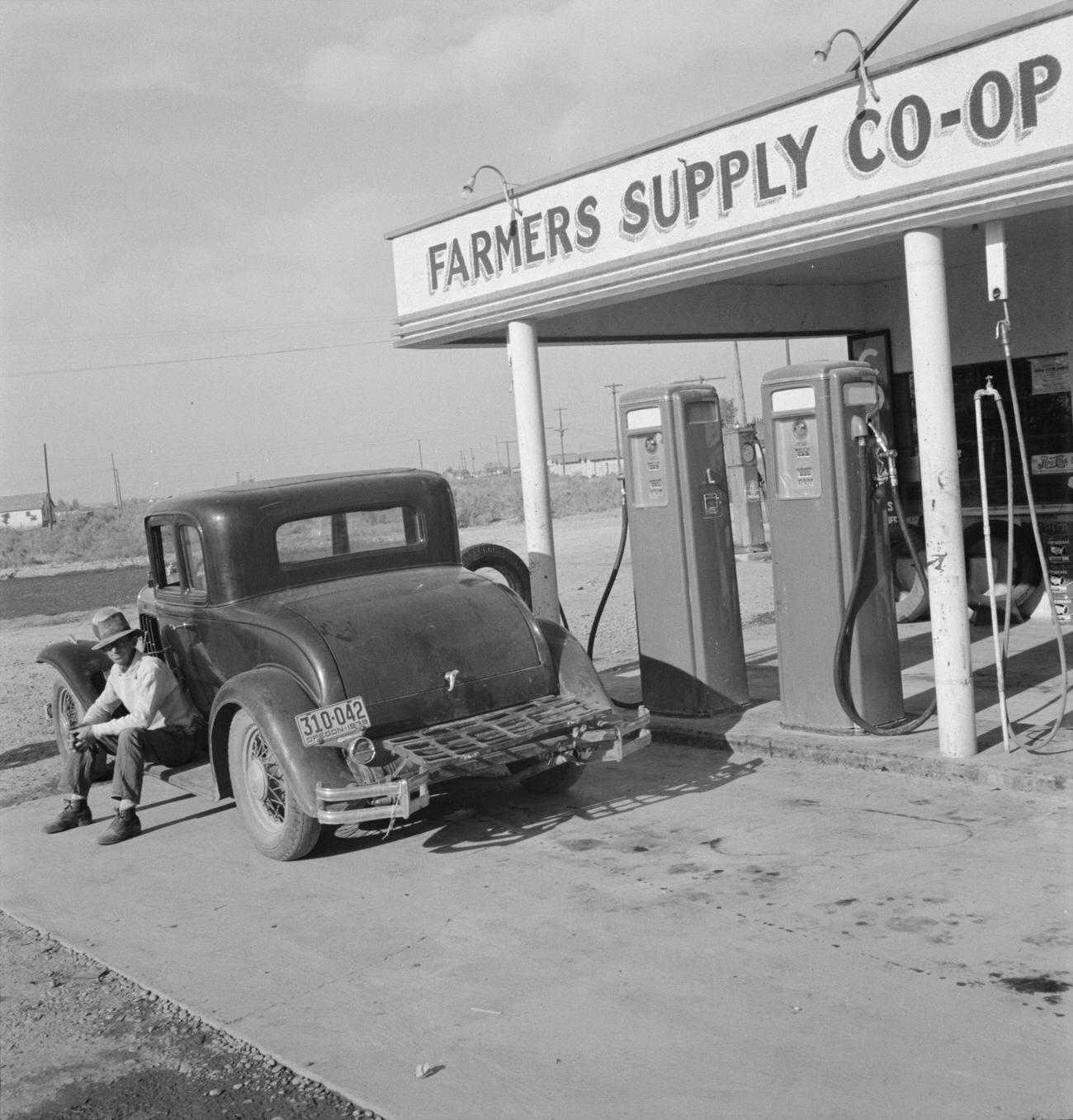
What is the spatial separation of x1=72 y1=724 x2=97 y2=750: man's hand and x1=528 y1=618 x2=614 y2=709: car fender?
254 centimetres

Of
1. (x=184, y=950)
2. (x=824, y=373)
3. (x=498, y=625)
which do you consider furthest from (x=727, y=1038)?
(x=824, y=373)

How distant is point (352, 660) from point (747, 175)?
3641 mm

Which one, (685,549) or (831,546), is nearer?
(831,546)

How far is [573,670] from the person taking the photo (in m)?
6.78

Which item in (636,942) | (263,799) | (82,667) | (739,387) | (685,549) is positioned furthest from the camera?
(739,387)

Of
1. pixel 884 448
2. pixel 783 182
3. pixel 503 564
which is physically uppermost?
pixel 783 182

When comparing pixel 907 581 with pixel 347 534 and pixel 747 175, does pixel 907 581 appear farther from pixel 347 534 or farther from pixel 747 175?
pixel 347 534

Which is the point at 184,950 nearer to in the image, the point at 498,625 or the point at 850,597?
the point at 498,625

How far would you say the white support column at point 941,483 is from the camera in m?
6.69

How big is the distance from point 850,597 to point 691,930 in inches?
119

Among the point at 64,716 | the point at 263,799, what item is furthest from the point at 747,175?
the point at 64,716

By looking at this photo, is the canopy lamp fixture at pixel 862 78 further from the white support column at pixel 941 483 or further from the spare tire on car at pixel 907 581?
the spare tire on car at pixel 907 581

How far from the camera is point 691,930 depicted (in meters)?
4.83

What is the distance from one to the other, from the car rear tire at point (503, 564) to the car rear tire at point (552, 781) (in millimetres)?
1713
